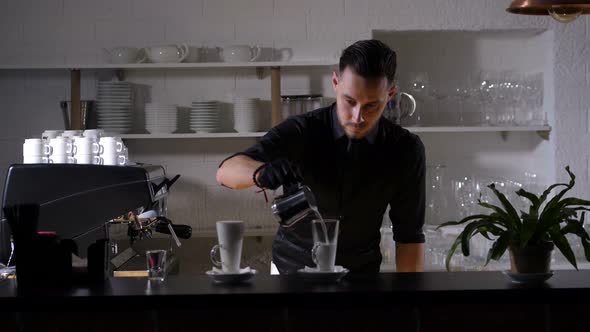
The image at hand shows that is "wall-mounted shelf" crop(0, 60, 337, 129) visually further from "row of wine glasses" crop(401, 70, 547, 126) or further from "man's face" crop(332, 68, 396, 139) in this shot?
"man's face" crop(332, 68, 396, 139)

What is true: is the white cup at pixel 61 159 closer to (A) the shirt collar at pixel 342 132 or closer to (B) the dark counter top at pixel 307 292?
(A) the shirt collar at pixel 342 132

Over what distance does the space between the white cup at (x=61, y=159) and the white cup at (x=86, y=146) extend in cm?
4

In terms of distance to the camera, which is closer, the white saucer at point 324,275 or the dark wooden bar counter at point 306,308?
the dark wooden bar counter at point 306,308

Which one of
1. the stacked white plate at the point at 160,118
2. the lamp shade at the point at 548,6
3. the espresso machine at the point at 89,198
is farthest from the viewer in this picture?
the stacked white plate at the point at 160,118

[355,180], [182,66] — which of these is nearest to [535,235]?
[355,180]

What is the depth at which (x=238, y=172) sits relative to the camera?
8.30 ft

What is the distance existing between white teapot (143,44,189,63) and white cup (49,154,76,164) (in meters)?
1.32

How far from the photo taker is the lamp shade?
2617mm

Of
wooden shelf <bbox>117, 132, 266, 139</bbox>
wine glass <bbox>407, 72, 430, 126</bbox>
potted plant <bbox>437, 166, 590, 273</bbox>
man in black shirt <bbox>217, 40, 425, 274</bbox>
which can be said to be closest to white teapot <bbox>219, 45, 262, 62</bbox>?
wooden shelf <bbox>117, 132, 266, 139</bbox>

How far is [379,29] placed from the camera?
4.88m

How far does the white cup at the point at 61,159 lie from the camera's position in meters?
3.50

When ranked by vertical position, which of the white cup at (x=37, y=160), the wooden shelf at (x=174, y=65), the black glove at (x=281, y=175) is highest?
the wooden shelf at (x=174, y=65)

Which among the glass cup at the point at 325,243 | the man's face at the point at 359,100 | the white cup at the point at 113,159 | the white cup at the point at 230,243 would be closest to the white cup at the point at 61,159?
the white cup at the point at 113,159

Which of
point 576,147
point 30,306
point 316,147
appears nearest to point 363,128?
point 316,147
